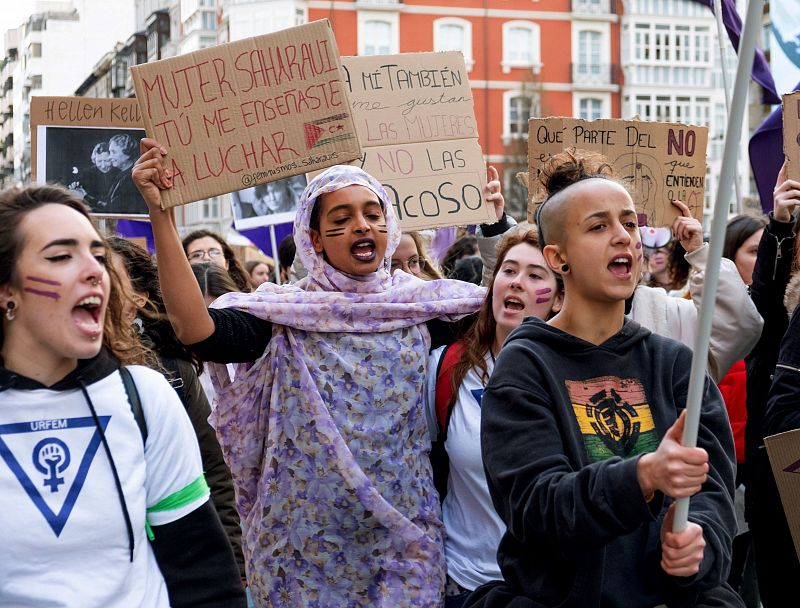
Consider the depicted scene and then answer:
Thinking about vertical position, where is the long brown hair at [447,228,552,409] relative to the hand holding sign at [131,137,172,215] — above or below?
below

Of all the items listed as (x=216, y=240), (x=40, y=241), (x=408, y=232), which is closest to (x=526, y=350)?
(x=40, y=241)

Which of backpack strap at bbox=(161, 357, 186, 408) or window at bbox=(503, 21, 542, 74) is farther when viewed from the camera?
window at bbox=(503, 21, 542, 74)

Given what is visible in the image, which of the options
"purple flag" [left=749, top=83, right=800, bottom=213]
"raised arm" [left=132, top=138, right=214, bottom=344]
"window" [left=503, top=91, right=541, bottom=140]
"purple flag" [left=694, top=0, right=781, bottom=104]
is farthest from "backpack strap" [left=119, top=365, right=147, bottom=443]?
"window" [left=503, top=91, right=541, bottom=140]

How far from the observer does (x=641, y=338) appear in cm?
291

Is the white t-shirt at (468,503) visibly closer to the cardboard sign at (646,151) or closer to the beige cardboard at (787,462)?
the beige cardboard at (787,462)

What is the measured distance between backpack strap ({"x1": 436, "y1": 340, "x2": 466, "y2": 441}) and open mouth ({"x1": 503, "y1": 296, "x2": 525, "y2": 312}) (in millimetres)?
197

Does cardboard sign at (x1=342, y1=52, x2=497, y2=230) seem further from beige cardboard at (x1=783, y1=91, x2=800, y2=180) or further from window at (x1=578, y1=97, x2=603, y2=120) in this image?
window at (x1=578, y1=97, x2=603, y2=120)

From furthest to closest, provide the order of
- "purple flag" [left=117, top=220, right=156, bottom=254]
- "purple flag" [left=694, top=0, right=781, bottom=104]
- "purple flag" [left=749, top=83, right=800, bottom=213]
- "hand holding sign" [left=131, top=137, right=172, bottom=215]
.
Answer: "purple flag" [left=694, top=0, right=781, bottom=104] → "purple flag" [left=117, top=220, right=156, bottom=254] → "purple flag" [left=749, top=83, right=800, bottom=213] → "hand holding sign" [left=131, top=137, right=172, bottom=215]

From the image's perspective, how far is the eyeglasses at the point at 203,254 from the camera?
6.66 metres

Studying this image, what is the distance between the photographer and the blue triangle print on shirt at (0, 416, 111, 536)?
7.95ft

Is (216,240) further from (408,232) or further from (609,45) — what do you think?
(609,45)

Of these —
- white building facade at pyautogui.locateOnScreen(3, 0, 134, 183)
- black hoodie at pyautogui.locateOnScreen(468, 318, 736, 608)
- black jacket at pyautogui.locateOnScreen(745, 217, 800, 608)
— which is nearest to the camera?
black hoodie at pyautogui.locateOnScreen(468, 318, 736, 608)

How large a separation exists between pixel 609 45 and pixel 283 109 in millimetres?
49528

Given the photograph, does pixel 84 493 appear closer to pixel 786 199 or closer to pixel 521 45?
pixel 786 199
